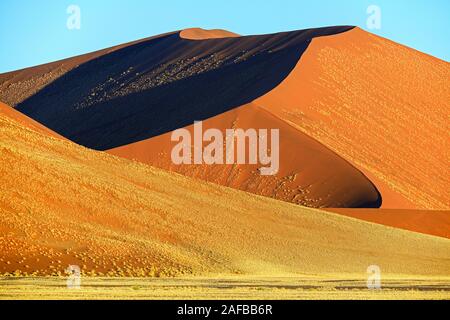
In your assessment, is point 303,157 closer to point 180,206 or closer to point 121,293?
point 180,206

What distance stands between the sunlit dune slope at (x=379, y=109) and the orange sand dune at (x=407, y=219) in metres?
1.87

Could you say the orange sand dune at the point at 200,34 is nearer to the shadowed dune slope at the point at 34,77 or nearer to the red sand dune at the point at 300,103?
the red sand dune at the point at 300,103

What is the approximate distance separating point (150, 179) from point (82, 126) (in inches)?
2131

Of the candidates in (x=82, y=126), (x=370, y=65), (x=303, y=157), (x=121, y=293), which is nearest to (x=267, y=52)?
(x=370, y=65)

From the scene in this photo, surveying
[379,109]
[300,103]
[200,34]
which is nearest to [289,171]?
[300,103]

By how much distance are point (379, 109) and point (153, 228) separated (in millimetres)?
43004

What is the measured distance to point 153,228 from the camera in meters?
47.0

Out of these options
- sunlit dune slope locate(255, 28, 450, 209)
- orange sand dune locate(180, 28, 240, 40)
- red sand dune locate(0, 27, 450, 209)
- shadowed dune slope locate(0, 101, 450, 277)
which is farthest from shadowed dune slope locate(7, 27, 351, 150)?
shadowed dune slope locate(0, 101, 450, 277)

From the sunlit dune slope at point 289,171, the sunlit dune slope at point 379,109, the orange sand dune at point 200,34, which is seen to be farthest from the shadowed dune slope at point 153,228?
the orange sand dune at point 200,34

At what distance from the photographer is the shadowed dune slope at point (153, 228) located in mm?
40625

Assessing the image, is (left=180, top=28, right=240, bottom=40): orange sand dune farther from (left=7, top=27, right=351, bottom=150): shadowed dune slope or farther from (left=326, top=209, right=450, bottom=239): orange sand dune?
(left=326, top=209, right=450, bottom=239): orange sand dune

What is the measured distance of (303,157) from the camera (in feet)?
226

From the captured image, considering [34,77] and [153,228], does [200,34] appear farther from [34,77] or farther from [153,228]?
[153,228]

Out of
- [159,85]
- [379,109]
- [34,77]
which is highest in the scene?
[34,77]
